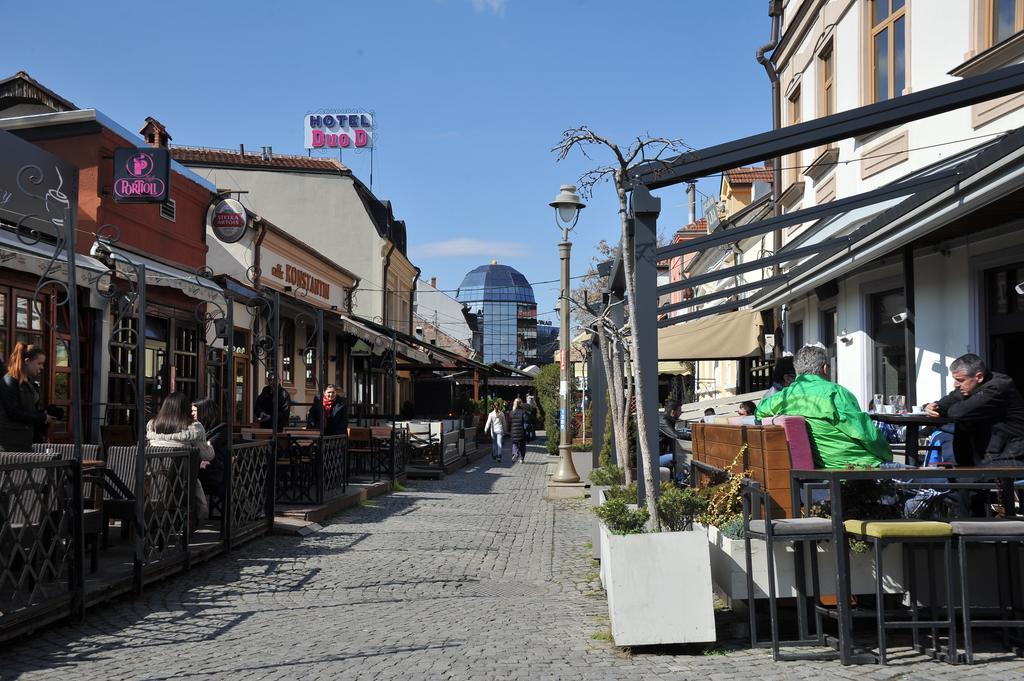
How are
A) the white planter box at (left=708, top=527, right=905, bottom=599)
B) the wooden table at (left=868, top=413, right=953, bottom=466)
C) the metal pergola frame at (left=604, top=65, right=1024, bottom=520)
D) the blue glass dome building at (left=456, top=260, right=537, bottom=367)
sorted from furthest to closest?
the blue glass dome building at (left=456, top=260, right=537, bottom=367) → the wooden table at (left=868, top=413, right=953, bottom=466) → the metal pergola frame at (left=604, top=65, right=1024, bottom=520) → the white planter box at (left=708, top=527, right=905, bottom=599)

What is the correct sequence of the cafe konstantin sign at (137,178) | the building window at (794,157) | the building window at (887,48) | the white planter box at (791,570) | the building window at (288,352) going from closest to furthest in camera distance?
1. the white planter box at (791,570)
2. the building window at (887,48)
3. the cafe konstantin sign at (137,178)
4. the building window at (794,157)
5. the building window at (288,352)

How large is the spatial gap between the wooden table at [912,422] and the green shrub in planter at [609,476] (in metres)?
2.92

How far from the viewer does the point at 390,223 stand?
4028cm

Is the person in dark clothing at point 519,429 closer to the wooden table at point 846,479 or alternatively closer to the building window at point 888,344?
the building window at point 888,344

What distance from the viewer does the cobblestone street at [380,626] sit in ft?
17.0

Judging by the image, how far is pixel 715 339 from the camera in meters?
15.5

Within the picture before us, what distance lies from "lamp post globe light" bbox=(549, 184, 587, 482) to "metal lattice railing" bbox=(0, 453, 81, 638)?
9.39 m

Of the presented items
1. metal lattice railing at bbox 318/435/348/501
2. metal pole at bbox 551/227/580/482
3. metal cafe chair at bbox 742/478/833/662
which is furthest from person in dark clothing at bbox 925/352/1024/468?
metal pole at bbox 551/227/580/482

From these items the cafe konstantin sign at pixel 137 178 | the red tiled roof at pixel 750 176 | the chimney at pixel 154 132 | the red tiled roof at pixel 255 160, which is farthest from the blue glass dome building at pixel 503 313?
the cafe konstantin sign at pixel 137 178

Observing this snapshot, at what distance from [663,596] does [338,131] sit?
38.8 m

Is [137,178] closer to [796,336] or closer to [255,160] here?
[796,336]

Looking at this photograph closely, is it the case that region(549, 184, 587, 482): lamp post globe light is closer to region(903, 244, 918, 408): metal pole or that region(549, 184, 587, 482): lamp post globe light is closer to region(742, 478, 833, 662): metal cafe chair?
region(903, 244, 918, 408): metal pole

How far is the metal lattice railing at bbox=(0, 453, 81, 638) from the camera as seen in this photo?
565cm

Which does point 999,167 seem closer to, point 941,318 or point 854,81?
point 941,318
